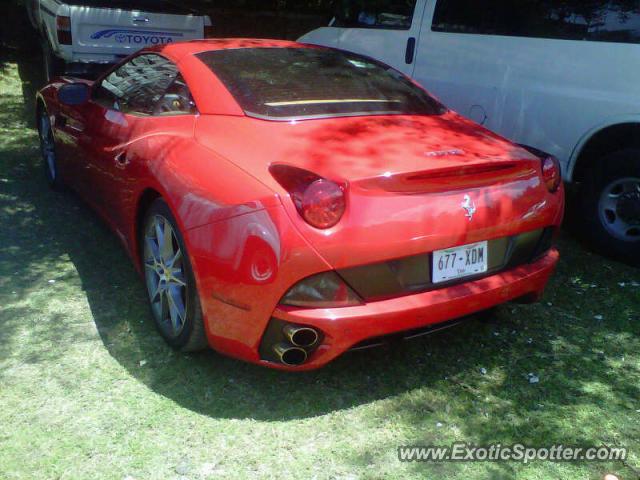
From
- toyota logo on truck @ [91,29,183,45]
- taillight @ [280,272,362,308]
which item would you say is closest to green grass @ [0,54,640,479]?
taillight @ [280,272,362,308]

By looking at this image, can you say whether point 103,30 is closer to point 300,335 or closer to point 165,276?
point 165,276

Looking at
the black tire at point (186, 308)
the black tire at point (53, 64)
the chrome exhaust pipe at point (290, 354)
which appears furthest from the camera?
the black tire at point (53, 64)

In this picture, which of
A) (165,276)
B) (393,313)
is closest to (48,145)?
(165,276)

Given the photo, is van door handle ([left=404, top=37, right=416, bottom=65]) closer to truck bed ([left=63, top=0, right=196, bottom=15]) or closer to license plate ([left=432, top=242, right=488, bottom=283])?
license plate ([left=432, top=242, right=488, bottom=283])

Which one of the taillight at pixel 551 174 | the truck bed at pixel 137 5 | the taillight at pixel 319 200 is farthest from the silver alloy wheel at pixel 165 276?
the truck bed at pixel 137 5

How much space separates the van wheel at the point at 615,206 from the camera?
172 inches

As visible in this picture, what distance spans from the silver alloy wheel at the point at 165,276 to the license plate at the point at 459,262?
3.66 ft

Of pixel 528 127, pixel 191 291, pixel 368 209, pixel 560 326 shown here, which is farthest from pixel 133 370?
pixel 528 127

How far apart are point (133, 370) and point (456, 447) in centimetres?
150

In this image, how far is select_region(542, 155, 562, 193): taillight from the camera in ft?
10.5

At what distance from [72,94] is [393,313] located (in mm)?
2832

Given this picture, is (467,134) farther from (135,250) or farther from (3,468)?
(3,468)

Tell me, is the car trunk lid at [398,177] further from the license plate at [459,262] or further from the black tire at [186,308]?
the black tire at [186,308]

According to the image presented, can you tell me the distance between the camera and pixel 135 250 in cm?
356
